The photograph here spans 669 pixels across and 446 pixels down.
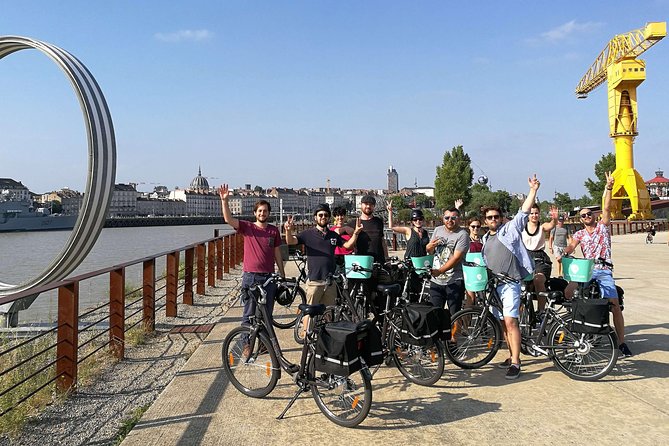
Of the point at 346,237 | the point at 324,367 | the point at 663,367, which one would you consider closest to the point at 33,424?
the point at 324,367

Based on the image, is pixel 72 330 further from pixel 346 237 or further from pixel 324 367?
pixel 346 237

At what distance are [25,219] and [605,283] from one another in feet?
215

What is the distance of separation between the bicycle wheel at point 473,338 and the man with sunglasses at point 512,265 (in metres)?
0.15

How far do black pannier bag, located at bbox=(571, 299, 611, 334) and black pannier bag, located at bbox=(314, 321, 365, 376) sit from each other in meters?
2.05

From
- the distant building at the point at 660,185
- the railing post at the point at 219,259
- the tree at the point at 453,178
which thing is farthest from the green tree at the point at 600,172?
the distant building at the point at 660,185

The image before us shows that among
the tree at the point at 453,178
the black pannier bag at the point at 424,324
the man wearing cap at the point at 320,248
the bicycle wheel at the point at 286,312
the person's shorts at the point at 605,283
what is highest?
the tree at the point at 453,178

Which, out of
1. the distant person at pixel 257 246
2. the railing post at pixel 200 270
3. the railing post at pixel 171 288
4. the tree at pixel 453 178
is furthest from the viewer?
the tree at pixel 453 178

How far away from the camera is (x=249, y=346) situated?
164 inches

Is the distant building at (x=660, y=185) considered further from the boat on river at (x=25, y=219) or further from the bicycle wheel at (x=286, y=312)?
the bicycle wheel at (x=286, y=312)

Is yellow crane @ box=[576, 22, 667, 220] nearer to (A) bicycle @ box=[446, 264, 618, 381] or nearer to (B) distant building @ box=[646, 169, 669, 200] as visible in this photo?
(A) bicycle @ box=[446, 264, 618, 381]

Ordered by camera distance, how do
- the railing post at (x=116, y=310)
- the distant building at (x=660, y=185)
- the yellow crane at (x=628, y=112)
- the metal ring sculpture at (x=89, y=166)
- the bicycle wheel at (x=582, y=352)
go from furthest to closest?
1. the distant building at (x=660, y=185)
2. the yellow crane at (x=628, y=112)
3. the metal ring sculpture at (x=89, y=166)
4. the railing post at (x=116, y=310)
5. the bicycle wheel at (x=582, y=352)

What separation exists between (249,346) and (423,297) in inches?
76.6

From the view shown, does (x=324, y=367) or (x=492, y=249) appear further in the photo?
(x=492, y=249)

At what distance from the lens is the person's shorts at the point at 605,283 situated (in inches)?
200
